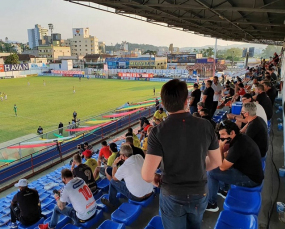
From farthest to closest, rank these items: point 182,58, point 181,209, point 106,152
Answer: point 182,58 → point 106,152 → point 181,209

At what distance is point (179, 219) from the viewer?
1.68 meters

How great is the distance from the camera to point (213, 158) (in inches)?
69.6

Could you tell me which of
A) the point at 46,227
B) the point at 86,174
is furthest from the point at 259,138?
the point at 46,227

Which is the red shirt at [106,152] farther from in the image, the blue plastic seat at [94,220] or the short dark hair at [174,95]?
the short dark hair at [174,95]

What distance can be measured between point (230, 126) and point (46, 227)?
2.75 m

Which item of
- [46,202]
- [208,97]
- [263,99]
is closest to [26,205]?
[46,202]

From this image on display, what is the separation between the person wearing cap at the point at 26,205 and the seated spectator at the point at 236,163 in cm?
258

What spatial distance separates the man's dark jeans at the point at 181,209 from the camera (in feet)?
5.36

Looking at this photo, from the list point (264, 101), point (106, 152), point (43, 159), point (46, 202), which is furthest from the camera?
point (43, 159)

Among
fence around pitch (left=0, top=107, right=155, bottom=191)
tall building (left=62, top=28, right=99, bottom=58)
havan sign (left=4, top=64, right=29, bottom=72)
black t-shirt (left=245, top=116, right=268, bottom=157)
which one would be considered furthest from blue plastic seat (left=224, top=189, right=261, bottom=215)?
tall building (left=62, top=28, right=99, bottom=58)

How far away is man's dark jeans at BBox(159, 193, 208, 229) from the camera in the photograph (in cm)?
163

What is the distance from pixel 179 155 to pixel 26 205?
3066 mm

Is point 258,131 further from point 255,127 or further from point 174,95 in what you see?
point 174,95

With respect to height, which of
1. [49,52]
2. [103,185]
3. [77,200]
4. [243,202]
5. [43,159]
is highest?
[49,52]
